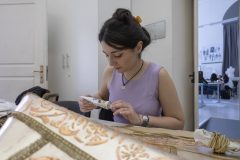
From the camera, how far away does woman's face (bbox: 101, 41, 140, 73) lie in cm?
111

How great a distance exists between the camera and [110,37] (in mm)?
1075

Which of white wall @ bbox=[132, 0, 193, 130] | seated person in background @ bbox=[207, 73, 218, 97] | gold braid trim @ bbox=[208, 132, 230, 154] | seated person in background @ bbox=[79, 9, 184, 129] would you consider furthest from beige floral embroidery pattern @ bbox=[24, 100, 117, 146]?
seated person in background @ bbox=[207, 73, 218, 97]

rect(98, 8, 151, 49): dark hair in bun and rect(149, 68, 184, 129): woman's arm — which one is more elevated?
rect(98, 8, 151, 49): dark hair in bun

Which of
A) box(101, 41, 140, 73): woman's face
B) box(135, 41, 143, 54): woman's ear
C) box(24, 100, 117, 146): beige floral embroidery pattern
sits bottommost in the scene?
box(24, 100, 117, 146): beige floral embroidery pattern

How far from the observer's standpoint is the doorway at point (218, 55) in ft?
18.0

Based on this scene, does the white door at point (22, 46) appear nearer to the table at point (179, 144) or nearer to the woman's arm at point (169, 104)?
the woman's arm at point (169, 104)

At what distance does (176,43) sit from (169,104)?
1593 mm

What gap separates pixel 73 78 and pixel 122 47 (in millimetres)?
2096

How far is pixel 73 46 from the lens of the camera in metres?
3.09

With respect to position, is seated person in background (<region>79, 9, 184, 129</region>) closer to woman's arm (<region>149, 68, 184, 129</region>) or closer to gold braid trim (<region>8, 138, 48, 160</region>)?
woman's arm (<region>149, 68, 184, 129</region>)

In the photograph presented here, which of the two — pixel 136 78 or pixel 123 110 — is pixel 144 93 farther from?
pixel 123 110

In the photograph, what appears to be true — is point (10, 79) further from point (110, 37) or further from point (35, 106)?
point (35, 106)

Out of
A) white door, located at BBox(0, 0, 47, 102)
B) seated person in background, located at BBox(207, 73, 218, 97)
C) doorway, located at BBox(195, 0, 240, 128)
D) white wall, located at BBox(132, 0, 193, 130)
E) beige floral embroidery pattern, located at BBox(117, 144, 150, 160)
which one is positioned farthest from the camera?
seated person in background, located at BBox(207, 73, 218, 97)

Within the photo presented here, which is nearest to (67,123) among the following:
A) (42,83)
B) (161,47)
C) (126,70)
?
(126,70)
